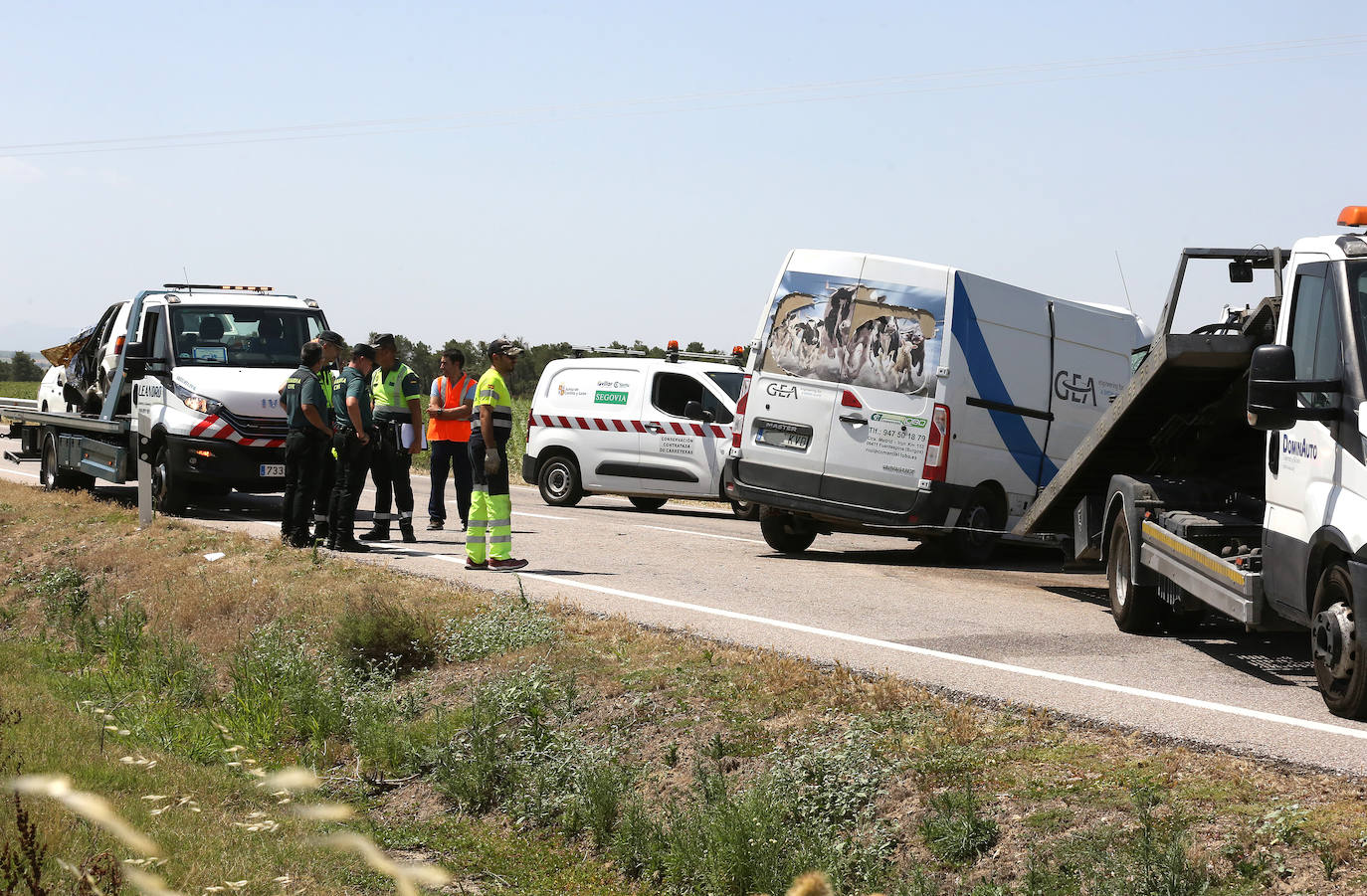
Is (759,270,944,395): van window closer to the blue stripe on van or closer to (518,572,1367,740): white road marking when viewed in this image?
the blue stripe on van

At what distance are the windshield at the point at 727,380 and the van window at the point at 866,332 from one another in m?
5.65

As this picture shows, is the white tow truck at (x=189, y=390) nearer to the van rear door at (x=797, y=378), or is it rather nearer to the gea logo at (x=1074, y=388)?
the van rear door at (x=797, y=378)

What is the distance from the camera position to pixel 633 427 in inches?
731

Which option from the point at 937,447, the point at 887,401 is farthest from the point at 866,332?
the point at 937,447

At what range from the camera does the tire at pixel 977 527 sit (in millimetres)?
13102

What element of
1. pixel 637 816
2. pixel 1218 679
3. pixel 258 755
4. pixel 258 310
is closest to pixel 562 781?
pixel 637 816

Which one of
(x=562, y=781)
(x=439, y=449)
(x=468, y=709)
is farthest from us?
(x=439, y=449)

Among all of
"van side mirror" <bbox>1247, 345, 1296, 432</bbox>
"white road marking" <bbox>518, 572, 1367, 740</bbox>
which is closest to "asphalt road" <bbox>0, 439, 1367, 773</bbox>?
"white road marking" <bbox>518, 572, 1367, 740</bbox>

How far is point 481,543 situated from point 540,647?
11.9 feet

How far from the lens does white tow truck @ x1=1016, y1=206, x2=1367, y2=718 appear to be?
6531mm

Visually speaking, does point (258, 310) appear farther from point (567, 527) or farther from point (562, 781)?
point (562, 781)

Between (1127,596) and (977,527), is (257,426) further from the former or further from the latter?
(1127,596)

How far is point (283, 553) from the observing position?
463 inches

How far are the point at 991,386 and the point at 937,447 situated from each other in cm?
100
